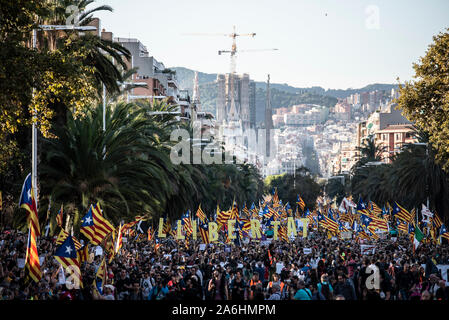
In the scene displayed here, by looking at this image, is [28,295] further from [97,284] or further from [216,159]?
[216,159]

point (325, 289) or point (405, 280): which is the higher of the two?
point (325, 289)

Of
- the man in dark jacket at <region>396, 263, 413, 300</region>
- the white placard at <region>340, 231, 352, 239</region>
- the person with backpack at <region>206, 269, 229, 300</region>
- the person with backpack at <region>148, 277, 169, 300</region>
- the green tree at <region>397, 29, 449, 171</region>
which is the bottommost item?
the white placard at <region>340, 231, 352, 239</region>

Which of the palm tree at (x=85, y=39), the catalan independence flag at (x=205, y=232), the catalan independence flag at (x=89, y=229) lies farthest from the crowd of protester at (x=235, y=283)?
the palm tree at (x=85, y=39)

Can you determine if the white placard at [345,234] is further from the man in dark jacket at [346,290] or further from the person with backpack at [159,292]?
the man in dark jacket at [346,290]

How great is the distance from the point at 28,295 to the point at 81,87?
19.8ft

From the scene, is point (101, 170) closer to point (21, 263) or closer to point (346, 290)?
point (21, 263)

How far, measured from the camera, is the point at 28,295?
47.8 feet

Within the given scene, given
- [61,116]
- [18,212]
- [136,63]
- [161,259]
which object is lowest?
[161,259]

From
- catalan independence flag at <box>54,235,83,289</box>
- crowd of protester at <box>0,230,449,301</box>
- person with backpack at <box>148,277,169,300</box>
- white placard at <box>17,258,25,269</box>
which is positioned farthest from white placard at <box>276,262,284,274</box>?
catalan independence flag at <box>54,235,83,289</box>


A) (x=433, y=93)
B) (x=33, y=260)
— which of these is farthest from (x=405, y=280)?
(x=433, y=93)

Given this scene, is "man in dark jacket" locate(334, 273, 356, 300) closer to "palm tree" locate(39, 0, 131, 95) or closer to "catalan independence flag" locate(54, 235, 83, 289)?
"catalan independence flag" locate(54, 235, 83, 289)

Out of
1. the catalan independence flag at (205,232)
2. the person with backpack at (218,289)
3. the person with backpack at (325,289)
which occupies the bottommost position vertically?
the catalan independence flag at (205,232)

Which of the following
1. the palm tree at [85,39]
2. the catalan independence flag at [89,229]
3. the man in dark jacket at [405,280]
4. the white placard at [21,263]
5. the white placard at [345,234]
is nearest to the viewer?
the man in dark jacket at [405,280]
